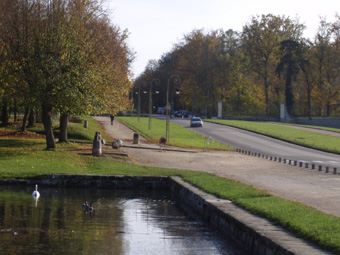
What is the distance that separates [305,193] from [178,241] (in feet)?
23.4

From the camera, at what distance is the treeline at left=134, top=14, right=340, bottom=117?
9712cm

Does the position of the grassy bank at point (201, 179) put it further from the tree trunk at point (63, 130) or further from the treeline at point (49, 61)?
the treeline at point (49, 61)

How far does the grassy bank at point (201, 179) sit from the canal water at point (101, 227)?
1.36 metres

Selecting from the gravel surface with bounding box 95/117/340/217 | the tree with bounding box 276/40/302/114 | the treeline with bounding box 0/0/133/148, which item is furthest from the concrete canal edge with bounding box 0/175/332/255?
the tree with bounding box 276/40/302/114

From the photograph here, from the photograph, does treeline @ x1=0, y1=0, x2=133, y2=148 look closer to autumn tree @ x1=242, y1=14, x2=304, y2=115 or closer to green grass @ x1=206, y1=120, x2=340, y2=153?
green grass @ x1=206, y1=120, x2=340, y2=153

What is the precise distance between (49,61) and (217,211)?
19.1 metres

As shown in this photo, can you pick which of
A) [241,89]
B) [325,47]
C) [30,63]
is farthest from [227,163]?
[241,89]

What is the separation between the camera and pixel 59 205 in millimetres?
18625

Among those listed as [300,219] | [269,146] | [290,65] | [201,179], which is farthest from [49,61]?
[290,65]

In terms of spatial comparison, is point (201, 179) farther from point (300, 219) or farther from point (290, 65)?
point (290, 65)

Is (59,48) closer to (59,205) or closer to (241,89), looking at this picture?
(59,205)

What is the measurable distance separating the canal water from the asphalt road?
20690 millimetres

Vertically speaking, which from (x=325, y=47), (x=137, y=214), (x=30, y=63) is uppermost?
(x=325, y=47)

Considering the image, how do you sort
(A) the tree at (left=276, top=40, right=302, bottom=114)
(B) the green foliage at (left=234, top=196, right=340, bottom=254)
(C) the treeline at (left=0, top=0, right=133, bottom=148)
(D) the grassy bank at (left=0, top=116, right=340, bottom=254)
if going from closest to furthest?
(B) the green foliage at (left=234, top=196, right=340, bottom=254)
(D) the grassy bank at (left=0, top=116, right=340, bottom=254)
(C) the treeline at (left=0, top=0, right=133, bottom=148)
(A) the tree at (left=276, top=40, right=302, bottom=114)
